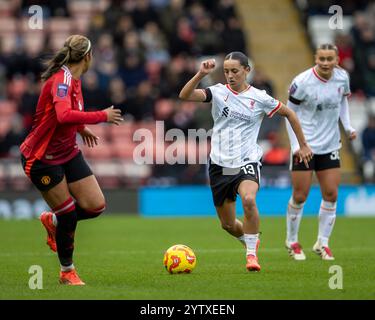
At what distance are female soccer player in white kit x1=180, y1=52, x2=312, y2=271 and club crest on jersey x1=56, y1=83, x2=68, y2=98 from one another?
6.01 feet

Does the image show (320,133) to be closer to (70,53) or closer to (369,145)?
(70,53)

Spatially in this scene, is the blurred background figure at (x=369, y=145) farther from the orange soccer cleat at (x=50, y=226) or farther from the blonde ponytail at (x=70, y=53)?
the blonde ponytail at (x=70, y=53)

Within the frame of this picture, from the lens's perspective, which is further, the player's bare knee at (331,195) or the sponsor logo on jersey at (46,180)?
the player's bare knee at (331,195)

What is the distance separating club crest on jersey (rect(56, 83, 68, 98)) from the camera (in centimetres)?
948

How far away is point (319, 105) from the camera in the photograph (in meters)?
12.7

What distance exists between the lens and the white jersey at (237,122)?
1112 cm

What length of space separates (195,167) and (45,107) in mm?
11621

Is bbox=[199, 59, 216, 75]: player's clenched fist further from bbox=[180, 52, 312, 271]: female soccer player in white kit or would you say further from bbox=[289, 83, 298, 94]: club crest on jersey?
bbox=[289, 83, 298, 94]: club crest on jersey

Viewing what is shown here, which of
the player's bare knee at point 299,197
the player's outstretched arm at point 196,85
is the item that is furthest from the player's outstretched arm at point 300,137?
the player's bare knee at point 299,197

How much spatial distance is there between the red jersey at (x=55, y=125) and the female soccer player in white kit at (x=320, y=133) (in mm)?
3575

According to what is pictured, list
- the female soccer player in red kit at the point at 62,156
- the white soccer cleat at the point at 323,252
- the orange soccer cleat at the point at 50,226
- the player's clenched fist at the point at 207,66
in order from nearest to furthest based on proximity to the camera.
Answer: the female soccer player in red kit at the point at 62,156, the player's clenched fist at the point at 207,66, the orange soccer cleat at the point at 50,226, the white soccer cleat at the point at 323,252

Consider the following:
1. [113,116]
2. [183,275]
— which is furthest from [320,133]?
[113,116]

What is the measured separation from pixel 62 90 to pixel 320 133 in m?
4.26

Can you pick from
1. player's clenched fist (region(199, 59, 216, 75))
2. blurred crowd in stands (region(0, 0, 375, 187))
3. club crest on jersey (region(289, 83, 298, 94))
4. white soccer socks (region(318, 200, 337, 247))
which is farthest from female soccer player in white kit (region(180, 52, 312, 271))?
blurred crowd in stands (region(0, 0, 375, 187))
